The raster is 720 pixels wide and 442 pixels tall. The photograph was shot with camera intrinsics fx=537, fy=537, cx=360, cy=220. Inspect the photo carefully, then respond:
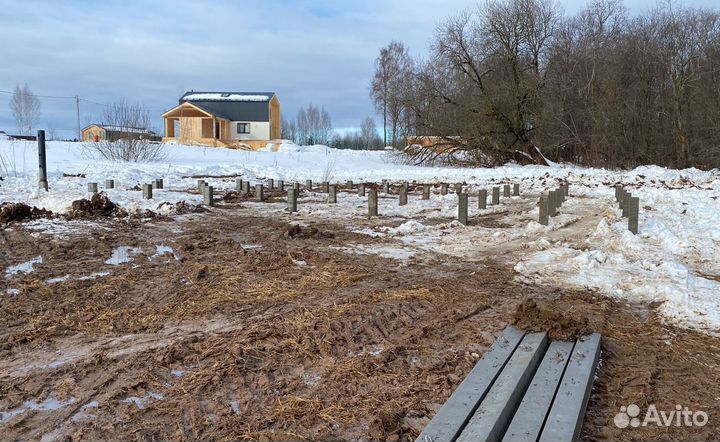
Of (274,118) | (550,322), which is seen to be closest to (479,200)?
(550,322)

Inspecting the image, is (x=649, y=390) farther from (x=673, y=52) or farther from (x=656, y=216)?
(x=673, y=52)

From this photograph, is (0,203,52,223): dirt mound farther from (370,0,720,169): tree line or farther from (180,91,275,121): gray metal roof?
(180,91,275,121): gray metal roof

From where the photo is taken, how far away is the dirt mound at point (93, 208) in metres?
9.45

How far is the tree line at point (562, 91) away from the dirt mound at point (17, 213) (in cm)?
2270

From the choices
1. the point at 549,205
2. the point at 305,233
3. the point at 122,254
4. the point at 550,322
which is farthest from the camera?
the point at 549,205

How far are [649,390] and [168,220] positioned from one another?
8.33m

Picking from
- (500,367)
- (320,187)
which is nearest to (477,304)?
(500,367)

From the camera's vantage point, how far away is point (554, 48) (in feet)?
95.7

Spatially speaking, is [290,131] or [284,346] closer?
[284,346]

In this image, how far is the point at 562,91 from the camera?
28.0 metres

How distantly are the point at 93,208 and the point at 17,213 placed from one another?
1.24 metres

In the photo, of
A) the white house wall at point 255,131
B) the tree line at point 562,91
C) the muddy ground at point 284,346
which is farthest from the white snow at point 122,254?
the white house wall at point 255,131

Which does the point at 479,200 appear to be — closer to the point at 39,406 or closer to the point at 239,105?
the point at 39,406

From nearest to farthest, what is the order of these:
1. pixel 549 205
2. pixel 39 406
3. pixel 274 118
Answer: pixel 39 406 < pixel 549 205 < pixel 274 118
